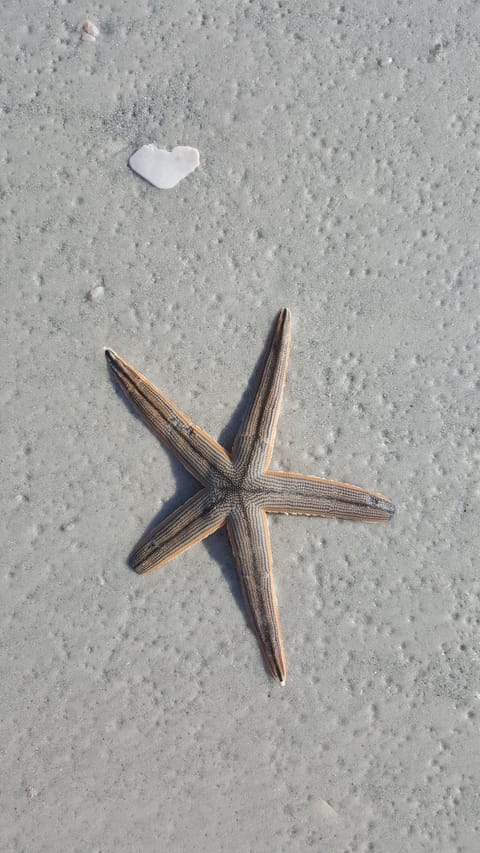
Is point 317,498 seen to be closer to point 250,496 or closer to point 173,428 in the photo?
point 250,496

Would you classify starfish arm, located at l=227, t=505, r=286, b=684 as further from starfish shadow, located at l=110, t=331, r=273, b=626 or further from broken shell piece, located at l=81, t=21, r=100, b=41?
broken shell piece, located at l=81, t=21, r=100, b=41

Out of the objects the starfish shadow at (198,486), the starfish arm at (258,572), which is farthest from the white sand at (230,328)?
the starfish arm at (258,572)

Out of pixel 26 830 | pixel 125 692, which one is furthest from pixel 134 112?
pixel 26 830

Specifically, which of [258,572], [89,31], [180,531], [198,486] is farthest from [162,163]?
[258,572]

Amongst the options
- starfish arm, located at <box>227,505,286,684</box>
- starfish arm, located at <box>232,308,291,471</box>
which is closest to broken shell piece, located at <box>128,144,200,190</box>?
starfish arm, located at <box>232,308,291,471</box>

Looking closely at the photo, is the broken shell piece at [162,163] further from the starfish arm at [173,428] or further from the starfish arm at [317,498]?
the starfish arm at [317,498]
